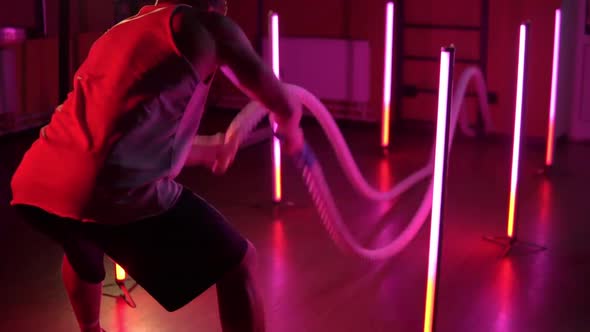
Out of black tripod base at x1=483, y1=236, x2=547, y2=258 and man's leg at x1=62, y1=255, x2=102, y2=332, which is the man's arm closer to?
man's leg at x1=62, y1=255, x2=102, y2=332

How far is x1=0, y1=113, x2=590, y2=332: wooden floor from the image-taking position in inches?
133

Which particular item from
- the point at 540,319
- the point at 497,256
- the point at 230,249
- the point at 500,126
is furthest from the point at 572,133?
the point at 230,249

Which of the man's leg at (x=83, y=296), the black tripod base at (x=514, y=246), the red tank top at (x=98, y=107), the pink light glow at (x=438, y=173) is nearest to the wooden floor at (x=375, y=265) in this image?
the black tripod base at (x=514, y=246)

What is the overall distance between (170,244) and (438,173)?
98 centimetres

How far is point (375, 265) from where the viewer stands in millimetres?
3967

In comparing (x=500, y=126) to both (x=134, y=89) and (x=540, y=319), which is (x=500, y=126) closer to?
(x=540, y=319)

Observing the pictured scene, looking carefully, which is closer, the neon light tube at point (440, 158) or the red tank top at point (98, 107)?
the red tank top at point (98, 107)

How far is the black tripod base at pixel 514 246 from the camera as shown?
412 cm

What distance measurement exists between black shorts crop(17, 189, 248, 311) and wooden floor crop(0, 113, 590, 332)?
1.08 meters

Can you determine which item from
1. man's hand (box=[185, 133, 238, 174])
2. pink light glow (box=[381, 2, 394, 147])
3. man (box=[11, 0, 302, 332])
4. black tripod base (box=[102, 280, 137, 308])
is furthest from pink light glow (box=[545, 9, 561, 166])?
man (box=[11, 0, 302, 332])

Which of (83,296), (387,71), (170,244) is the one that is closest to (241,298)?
(170,244)

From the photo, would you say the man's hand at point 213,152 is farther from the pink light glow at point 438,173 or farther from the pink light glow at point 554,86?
the pink light glow at point 554,86

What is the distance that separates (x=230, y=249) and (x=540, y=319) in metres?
1.64

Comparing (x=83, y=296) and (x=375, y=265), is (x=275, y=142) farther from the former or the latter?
(x=83, y=296)
